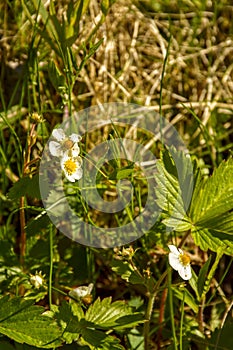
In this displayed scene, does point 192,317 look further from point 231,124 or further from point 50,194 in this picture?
point 231,124

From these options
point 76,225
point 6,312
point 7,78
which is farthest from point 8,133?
point 6,312

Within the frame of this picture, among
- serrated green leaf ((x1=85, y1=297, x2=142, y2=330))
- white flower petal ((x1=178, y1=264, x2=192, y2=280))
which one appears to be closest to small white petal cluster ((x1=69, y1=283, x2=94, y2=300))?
serrated green leaf ((x1=85, y1=297, x2=142, y2=330))

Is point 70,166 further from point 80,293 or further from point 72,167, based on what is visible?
point 80,293

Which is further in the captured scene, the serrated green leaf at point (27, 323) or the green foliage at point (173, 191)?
the green foliage at point (173, 191)

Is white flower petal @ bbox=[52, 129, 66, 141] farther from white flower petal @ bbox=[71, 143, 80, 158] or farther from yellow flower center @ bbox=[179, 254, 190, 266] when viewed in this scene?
yellow flower center @ bbox=[179, 254, 190, 266]

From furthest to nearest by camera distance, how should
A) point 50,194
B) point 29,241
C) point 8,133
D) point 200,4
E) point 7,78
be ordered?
point 200,4, point 7,78, point 8,133, point 29,241, point 50,194

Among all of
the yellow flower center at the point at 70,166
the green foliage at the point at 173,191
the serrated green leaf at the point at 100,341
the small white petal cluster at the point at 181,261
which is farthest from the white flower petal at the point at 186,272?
the yellow flower center at the point at 70,166

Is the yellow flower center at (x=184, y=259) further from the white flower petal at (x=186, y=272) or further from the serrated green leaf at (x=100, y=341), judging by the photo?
the serrated green leaf at (x=100, y=341)
